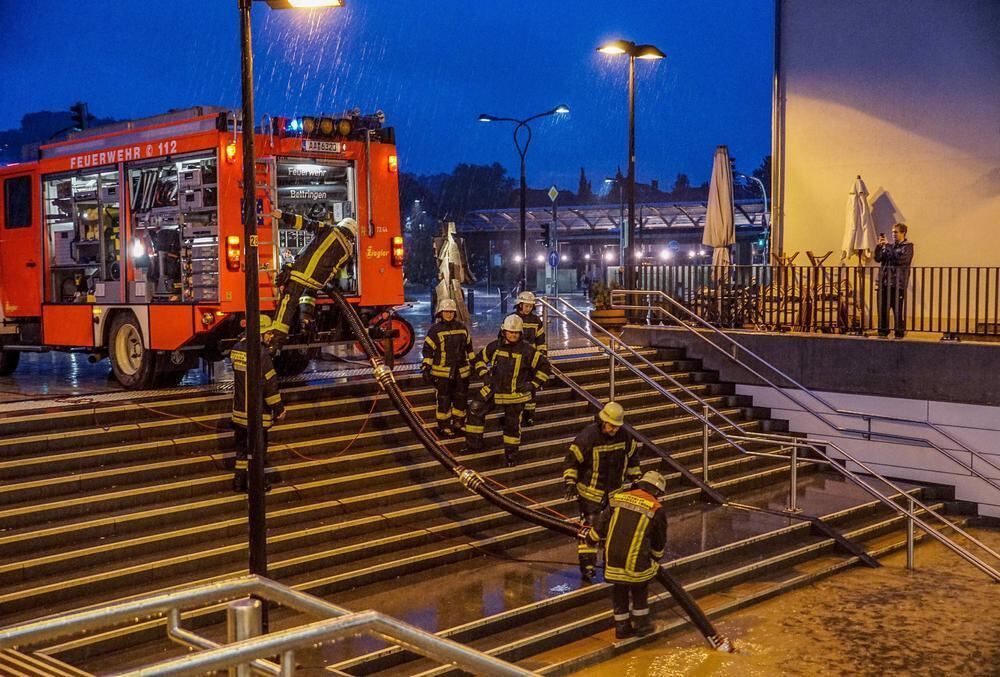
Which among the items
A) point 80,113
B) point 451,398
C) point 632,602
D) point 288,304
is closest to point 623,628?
point 632,602

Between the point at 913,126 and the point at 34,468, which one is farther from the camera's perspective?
the point at 913,126

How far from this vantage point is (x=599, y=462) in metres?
9.09

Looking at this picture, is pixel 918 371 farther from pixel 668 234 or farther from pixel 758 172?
pixel 758 172

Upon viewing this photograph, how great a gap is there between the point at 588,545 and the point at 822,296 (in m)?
8.57

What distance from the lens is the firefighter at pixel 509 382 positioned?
11.1 metres

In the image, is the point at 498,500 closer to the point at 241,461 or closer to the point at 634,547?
the point at 634,547

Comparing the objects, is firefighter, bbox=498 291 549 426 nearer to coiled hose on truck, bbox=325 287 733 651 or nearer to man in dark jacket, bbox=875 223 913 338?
coiled hose on truck, bbox=325 287 733 651

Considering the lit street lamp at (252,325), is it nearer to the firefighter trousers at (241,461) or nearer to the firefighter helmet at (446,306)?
the firefighter trousers at (241,461)

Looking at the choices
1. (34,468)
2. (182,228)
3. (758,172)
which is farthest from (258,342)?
(758,172)

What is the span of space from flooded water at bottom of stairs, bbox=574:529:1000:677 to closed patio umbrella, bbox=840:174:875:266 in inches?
275

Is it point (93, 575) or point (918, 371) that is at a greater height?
point (918, 371)

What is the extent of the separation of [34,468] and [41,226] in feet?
18.4

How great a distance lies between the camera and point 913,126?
17.4 metres

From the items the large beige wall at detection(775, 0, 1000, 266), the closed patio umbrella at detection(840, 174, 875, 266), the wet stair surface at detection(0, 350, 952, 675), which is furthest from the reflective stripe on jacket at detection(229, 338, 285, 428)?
the large beige wall at detection(775, 0, 1000, 266)
